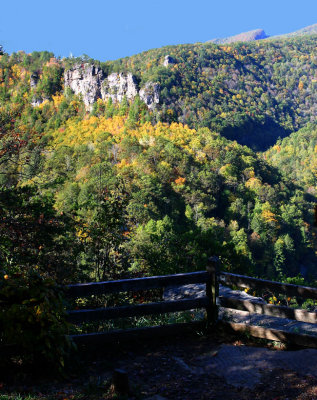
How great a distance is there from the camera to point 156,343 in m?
4.69

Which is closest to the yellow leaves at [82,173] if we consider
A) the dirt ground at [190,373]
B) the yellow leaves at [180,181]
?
the yellow leaves at [180,181]

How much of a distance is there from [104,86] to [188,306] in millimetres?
137537

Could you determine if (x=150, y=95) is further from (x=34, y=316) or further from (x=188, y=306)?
(x=34, y=316)

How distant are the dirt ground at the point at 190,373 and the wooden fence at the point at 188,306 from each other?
0.47ft

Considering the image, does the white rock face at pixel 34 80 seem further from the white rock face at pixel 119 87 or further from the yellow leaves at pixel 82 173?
the yellow leaves at pixel 82 173

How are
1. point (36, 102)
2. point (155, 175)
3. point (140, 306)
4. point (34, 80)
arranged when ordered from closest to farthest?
point (140, 306), point (155, 175), point (36, 102), point (34, 80)

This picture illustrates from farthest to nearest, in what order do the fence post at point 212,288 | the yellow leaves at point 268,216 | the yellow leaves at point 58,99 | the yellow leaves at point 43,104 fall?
the yellow leaves at point 58,99
the yellow leaves at point 43,104
the yellow leaves at point 268,216
the fence post at point 212,288

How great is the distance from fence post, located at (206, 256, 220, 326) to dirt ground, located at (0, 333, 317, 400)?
0.25 m

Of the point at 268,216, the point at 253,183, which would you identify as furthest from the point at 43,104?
the point at 268,216

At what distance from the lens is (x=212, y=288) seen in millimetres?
4910

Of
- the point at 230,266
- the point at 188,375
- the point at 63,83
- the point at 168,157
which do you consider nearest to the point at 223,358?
the point at 188,375

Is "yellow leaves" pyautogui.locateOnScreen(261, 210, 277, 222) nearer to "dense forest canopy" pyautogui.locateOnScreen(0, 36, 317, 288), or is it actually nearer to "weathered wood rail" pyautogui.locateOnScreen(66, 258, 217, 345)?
"dense forest canopy" pyautogui.locateOnScreen(0, 36, 317, 288)

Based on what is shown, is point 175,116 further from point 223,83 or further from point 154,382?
point 154,382

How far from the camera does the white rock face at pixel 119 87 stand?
13160 centimetres
